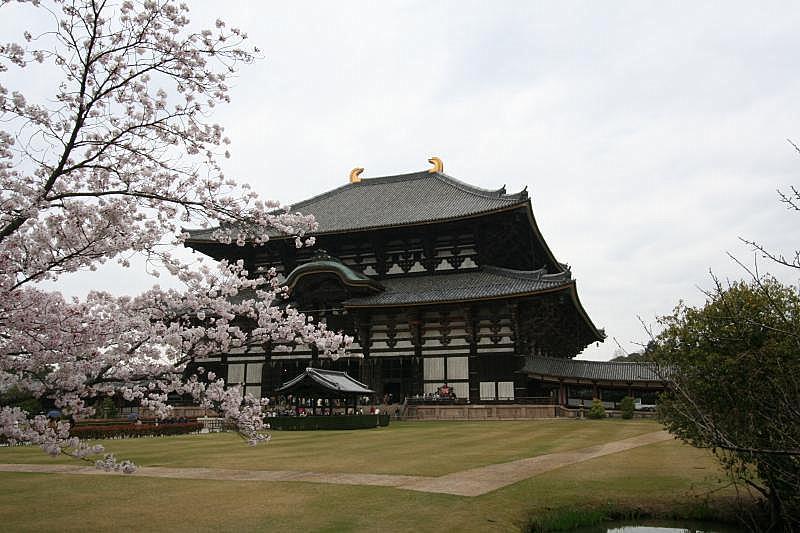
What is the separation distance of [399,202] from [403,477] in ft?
107

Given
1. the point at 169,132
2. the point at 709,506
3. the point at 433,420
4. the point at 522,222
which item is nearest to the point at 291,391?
the point at 433,420

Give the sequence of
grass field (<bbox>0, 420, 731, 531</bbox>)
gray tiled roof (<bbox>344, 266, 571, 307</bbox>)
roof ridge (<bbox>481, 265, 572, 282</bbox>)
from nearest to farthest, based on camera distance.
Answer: grass field (<bbox>0, 420, 731, 531</bbox>) < gray tiled roof (<bbox>344, 266, 571, 307</bbox>) < roof ridge (<bbox>481, 265, 572, 282</bbox>)

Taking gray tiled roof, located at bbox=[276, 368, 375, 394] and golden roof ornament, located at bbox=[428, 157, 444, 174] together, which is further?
golden roof ornament, located at bbox=[428, 157, 444, 174]

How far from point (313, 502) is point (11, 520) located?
16.4ft

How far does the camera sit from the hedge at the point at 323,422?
29516mm

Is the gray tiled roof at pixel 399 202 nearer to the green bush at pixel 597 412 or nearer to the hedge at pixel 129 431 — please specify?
the green bush at pixel 597 412

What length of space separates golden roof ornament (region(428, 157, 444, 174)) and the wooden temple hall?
11.1 ft

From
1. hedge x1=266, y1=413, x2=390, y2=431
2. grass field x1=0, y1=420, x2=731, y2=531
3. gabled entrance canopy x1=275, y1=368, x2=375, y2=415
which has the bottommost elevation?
grass field x1=0, y1=420, x2=731, y2=531

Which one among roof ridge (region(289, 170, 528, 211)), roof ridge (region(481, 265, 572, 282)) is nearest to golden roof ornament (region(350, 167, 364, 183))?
roof ridge (region(289, 170, 528, 211))

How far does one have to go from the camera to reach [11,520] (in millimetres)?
10719

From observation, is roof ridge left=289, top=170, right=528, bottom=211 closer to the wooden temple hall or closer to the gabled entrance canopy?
the wooden temple hall

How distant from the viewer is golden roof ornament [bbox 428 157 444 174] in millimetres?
49500

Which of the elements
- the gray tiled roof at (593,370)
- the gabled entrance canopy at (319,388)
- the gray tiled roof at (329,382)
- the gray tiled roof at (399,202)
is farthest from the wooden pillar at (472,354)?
the gabled entrance canopy at (319,388)

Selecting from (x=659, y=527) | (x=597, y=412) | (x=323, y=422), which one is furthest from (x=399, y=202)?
(x=659, y=527)
